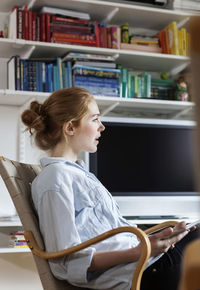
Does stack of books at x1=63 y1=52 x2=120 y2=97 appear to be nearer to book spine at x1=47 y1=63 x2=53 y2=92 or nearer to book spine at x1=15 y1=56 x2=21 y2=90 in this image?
book spine at x1=47 y1=63 x2=53 y2=92

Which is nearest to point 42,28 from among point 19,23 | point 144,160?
point 19,23

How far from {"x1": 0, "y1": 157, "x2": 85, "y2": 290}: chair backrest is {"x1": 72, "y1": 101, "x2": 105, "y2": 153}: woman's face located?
22 centimetres

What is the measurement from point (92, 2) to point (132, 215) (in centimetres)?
137

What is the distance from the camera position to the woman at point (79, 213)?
4.61 ft

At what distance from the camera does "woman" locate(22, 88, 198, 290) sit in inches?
55.3

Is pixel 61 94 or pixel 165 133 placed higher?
pixel 61 94

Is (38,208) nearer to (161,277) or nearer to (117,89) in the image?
(161,277)

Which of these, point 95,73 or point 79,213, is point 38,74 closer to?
point 95,73

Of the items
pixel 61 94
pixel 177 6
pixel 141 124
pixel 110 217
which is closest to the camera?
pixel 110 217

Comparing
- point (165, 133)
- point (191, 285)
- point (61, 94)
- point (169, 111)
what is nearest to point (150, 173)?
point (165, 133)

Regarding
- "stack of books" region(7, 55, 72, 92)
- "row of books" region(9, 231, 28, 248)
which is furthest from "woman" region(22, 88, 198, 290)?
"stack of books" region(7, 55, 72, 92)

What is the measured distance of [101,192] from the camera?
1633mm

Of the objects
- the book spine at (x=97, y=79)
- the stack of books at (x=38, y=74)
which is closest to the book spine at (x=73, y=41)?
the stack of books at (x=38, y=74)

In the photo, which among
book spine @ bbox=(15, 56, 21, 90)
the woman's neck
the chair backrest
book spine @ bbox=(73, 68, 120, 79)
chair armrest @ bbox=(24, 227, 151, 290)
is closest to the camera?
chair armrest @ bbox=(24, 227, 151, 290)
